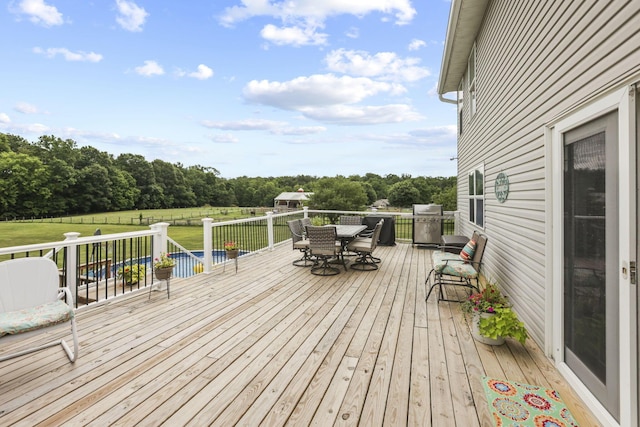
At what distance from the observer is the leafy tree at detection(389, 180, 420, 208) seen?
152ft

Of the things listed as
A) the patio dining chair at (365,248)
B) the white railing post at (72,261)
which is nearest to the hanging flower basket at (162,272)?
the white railing post at (72,261)

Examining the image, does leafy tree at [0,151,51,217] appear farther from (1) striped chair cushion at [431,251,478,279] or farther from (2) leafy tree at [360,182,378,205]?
(1) striped chair cushion at [431,251,478,279]

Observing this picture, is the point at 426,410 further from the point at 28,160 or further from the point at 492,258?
the point at 28,160

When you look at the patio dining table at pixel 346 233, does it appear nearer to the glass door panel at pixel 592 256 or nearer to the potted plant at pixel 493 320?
the potted plant at pixel 493 320

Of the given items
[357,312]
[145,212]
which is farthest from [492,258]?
[145,212]

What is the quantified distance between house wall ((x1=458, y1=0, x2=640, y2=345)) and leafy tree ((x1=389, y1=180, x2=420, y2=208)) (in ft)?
138

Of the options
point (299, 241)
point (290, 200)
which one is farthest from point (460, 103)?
point (290, 200)

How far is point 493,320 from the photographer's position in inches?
108

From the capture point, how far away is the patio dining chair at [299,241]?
19.5 ft

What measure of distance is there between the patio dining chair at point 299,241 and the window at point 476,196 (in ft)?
10.7

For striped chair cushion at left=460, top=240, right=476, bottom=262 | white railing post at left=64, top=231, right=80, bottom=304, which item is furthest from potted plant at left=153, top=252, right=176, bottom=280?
striped chair cushion at left=460, top=240, right=476, bottom=262

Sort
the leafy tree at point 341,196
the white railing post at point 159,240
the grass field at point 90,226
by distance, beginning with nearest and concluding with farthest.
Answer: the white railing post at point 159,240 → the grass field at point 90,226 → the leafy tree at point 341,196

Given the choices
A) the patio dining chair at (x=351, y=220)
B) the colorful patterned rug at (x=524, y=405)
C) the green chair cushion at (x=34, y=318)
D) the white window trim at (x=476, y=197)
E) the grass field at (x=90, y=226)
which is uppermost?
the white window trim at (x=476, y=197)

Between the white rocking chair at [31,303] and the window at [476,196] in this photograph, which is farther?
the window at [476,196]
